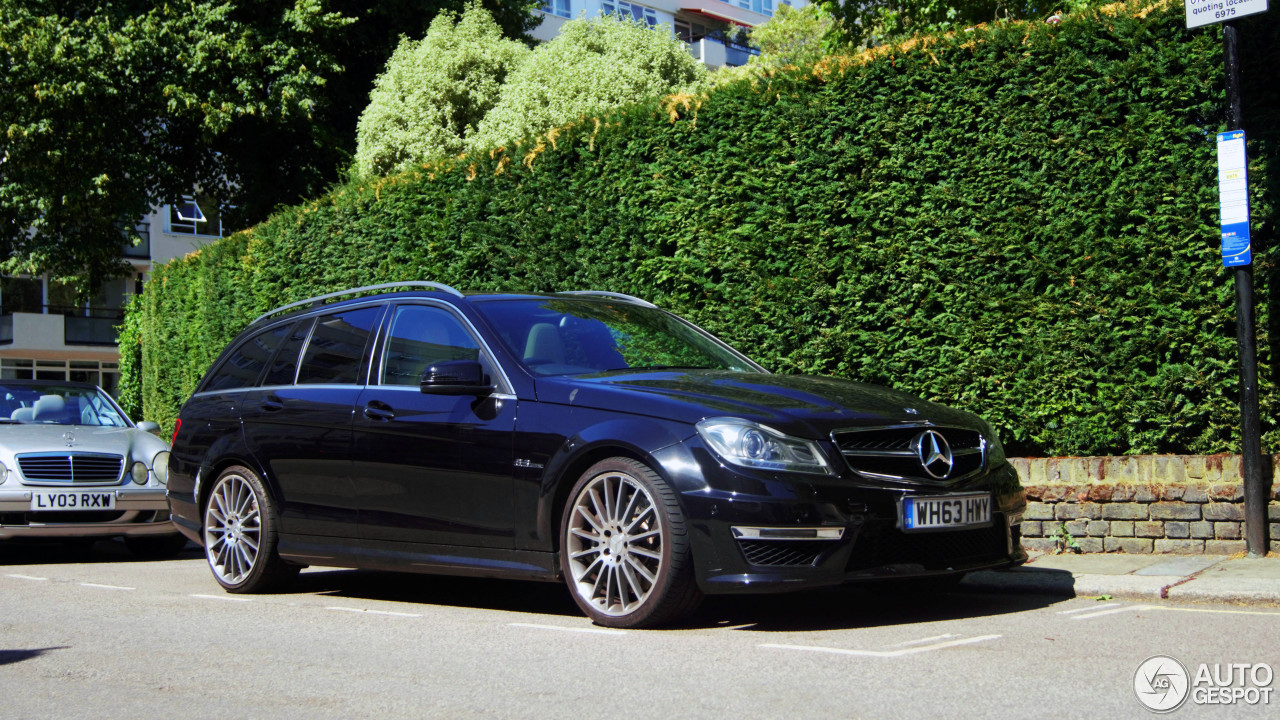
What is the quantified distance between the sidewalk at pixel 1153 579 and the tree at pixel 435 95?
15.8 metres

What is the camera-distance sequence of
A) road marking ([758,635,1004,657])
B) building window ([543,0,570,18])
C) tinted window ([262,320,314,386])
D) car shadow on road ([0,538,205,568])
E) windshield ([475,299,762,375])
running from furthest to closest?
building window ([543,0,570,18])
car shadow on road ([0,538,205,568])
tinted window ([262,320,314,386])
windshield ([475,299,762,375])
road marking ([758,635,1004,657])

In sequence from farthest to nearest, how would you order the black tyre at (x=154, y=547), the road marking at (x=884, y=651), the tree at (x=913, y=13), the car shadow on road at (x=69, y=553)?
the tree at (x=913, y=13), the black tyre at (x=154, y=547), the car shadow on road at (x=69, y=553), the road marking at (x=884, y=651)

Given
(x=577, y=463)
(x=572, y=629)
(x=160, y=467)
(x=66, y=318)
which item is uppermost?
(x=66, y=318)

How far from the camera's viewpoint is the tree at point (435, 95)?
2206 centimetres

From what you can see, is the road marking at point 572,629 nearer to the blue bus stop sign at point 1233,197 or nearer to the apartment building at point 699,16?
the blue bus stop sign at point 1233,197

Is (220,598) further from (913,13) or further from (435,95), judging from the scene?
(913,13)

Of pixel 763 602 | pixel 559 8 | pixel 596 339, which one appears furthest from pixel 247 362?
pixel 559 8

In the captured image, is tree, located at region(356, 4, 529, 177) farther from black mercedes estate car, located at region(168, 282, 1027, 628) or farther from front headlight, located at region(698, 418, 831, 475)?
front headlight, located at region(698, 418, 831, 475)

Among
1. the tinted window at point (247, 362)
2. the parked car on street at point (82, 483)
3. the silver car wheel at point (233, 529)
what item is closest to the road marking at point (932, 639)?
the silver car wheel at point (233, 529)

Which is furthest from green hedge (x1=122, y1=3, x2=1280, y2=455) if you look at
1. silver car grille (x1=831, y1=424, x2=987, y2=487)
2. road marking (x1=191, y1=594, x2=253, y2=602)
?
road marking (x1=191, y1=594, x2=253, y2=602)

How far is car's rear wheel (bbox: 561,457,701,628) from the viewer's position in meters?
5.69

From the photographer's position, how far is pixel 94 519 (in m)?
11.0

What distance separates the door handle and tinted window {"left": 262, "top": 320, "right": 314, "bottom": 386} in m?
1.00

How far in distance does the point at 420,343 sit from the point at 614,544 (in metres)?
2.00
